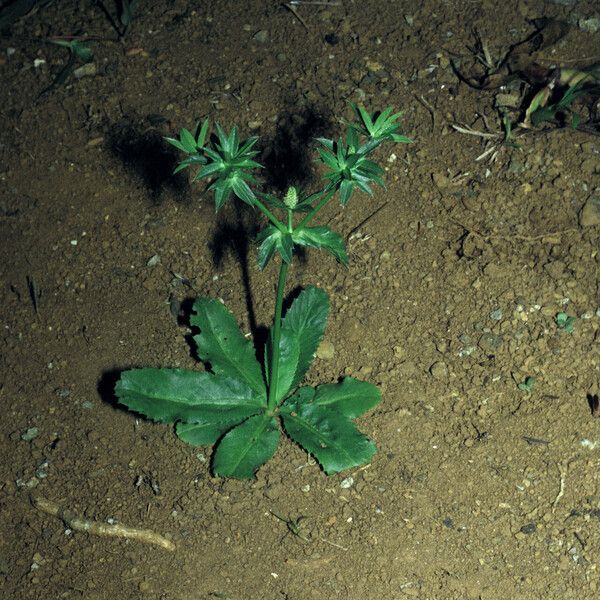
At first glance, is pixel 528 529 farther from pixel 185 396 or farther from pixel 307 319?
pixel 185 396

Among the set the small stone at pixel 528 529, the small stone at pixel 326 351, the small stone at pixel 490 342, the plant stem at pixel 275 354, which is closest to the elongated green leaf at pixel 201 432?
the plant stem at pixel 275 354

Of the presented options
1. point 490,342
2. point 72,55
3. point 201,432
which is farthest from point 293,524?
point 72,55

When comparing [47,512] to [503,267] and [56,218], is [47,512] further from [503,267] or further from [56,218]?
[503,267]

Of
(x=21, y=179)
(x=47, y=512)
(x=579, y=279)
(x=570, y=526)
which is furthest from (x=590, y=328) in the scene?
(x=21, y=179)

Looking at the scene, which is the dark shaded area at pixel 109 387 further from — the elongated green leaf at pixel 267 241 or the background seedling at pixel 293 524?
the elongated green leaf at pixel 267 241

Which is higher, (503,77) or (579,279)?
(503,77)

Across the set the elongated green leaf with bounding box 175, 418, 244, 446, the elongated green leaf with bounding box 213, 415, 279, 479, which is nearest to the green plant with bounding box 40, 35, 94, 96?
the elongated green leaf with bounding box 175, 418, 244, 446
